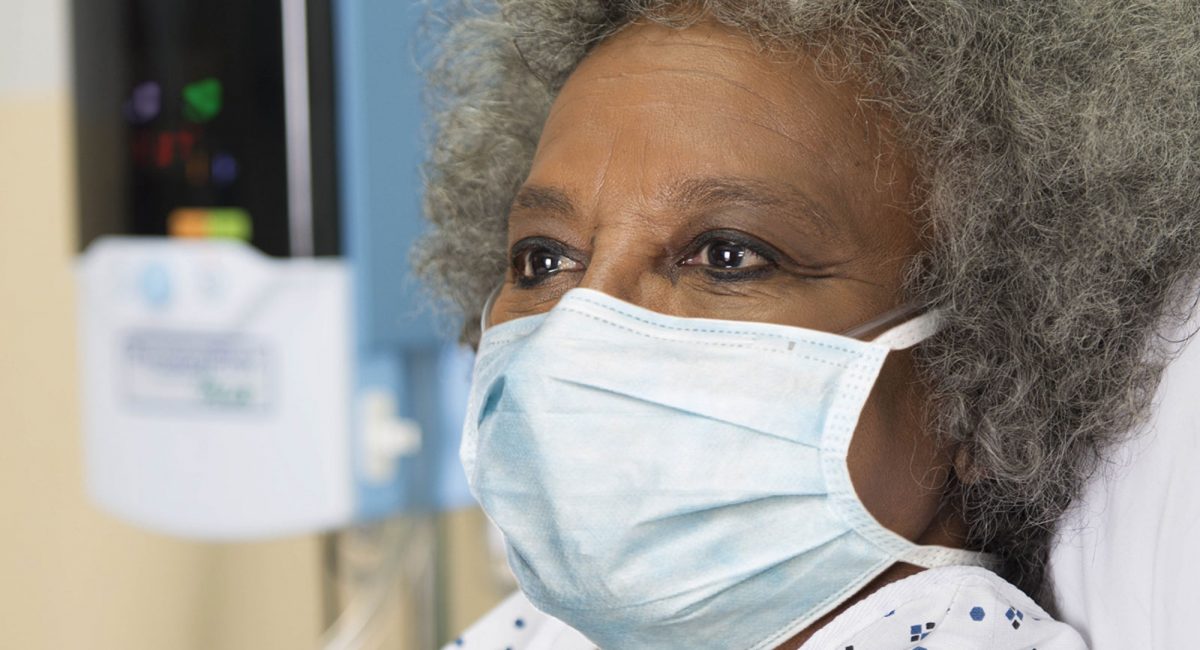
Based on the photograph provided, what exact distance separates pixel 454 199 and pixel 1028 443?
26.0 inches

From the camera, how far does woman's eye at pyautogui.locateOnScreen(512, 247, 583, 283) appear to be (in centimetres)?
111

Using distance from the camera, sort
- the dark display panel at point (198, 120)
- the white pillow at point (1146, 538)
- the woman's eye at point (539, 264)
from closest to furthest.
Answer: the white pillow at point (1146, 538), the woman's eye at point (539, 264), the dark display panel at point (198, 120)

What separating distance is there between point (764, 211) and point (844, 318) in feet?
0.33

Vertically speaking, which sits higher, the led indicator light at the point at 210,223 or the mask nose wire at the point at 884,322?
the mask nose wire at the point at 884,322

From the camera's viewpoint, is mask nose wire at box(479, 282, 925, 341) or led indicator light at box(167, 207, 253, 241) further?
led indicator light at box(167, 207, 253, 241)

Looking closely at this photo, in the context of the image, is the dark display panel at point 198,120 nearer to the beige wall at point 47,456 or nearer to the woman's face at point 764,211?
the beige wall at point 47,456

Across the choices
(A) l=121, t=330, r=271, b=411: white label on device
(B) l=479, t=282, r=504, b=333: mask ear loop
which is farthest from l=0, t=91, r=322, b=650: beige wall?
(B) l=479, t=282, r=504, b=333: mask ear loop

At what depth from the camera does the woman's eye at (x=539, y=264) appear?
3.65 feet

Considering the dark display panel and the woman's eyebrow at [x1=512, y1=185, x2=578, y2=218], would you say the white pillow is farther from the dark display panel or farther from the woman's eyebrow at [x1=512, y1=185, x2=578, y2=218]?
the dark display panel

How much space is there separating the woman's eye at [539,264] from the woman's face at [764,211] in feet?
0.27

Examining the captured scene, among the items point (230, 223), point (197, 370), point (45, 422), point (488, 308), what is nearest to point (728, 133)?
point (488, 308)

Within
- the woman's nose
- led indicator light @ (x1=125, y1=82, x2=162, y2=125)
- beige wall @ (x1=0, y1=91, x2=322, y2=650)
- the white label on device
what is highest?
the woman's nose

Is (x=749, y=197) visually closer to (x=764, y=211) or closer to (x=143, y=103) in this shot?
(x=764, y=211)

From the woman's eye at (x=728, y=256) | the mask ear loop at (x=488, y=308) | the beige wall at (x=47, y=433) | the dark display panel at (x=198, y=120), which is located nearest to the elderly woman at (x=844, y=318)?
the woman's eye at (x=728, y=256)
